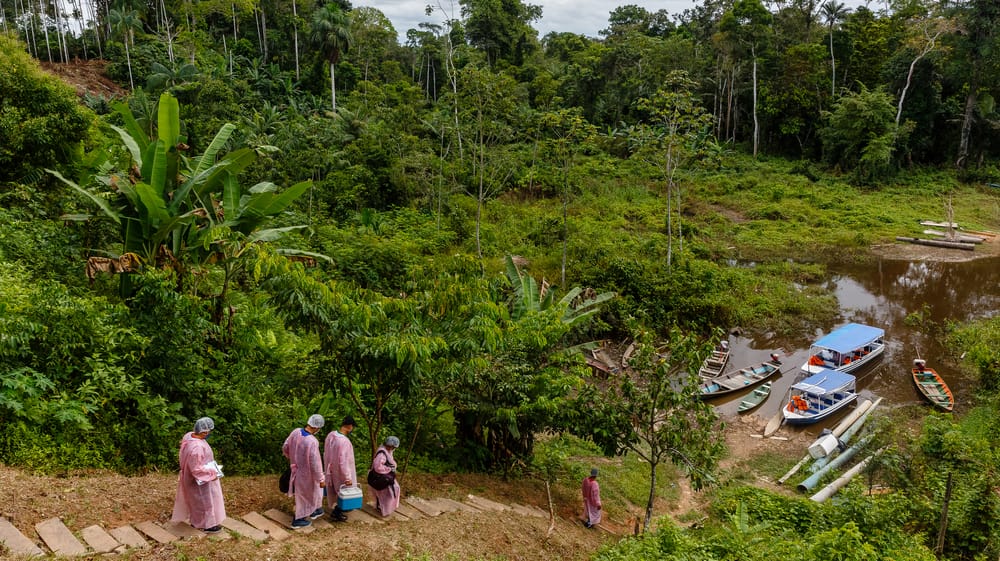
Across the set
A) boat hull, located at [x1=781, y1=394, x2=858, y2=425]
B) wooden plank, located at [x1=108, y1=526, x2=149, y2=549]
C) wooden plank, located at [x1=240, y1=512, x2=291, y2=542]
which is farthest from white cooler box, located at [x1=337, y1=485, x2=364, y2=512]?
boat hull, located at [x1=781, y1=394, x2=858, y2=425]

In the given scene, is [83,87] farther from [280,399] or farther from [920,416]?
[920,416]

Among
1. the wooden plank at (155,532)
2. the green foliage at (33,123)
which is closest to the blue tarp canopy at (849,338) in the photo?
the wooden plank at (155,532)

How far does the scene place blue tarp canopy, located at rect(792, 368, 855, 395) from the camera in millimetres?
13645

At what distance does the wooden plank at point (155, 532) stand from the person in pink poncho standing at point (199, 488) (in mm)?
152

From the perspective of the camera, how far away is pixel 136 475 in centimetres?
612

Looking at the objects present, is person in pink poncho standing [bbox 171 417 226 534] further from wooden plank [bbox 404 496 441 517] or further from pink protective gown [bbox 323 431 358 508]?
wooden plank [bbox 404 496 441 517]

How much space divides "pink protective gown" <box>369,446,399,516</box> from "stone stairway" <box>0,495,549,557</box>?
94mm

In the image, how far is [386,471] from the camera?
19.8 ft

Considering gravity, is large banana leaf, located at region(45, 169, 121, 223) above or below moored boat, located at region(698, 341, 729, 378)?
above

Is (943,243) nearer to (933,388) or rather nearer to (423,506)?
(933,388)

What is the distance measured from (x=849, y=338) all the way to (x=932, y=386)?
208 centimetres

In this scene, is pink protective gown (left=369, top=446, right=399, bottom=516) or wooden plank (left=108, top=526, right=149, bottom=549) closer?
wooden plank (left=108, top=526, right=149, bottom=549)

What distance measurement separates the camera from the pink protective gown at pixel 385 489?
6043mm

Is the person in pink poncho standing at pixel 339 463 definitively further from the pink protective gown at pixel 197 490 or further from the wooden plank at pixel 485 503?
the wooden plank at pixel 485 503
